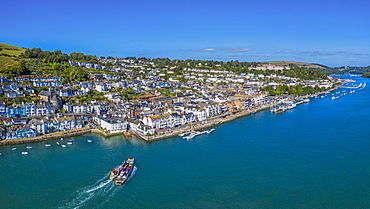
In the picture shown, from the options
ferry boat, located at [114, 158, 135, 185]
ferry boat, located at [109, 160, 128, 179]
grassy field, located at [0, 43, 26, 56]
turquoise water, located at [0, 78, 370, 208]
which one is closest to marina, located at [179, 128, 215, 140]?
turquoise water, located at [0, 78, 370, 208]

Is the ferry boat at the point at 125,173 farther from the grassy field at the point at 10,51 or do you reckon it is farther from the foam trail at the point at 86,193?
the grassy field at the point at 10,51

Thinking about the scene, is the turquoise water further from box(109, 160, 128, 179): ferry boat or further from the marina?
the marina

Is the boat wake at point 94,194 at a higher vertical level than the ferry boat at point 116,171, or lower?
lower

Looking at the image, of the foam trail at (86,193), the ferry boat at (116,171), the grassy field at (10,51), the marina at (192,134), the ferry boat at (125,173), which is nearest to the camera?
the foam trail at (86,193)

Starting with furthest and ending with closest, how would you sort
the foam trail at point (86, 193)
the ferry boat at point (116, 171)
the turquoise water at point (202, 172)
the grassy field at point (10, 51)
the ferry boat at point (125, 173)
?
the grassy field at point (10, 51), the ferry boat at point (116, 171), the ferry boat at point (125, 173), the turquoise water at point (202, 172), the foam trail at point (86, 193)

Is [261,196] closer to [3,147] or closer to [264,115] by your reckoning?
[3,147]

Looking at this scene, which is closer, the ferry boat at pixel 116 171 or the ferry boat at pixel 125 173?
the ferry boat at pixel 125 173

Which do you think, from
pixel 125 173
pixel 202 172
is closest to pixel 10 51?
pixel 125 173

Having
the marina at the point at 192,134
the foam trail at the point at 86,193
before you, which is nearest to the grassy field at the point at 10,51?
the marina at the point at 192,134
